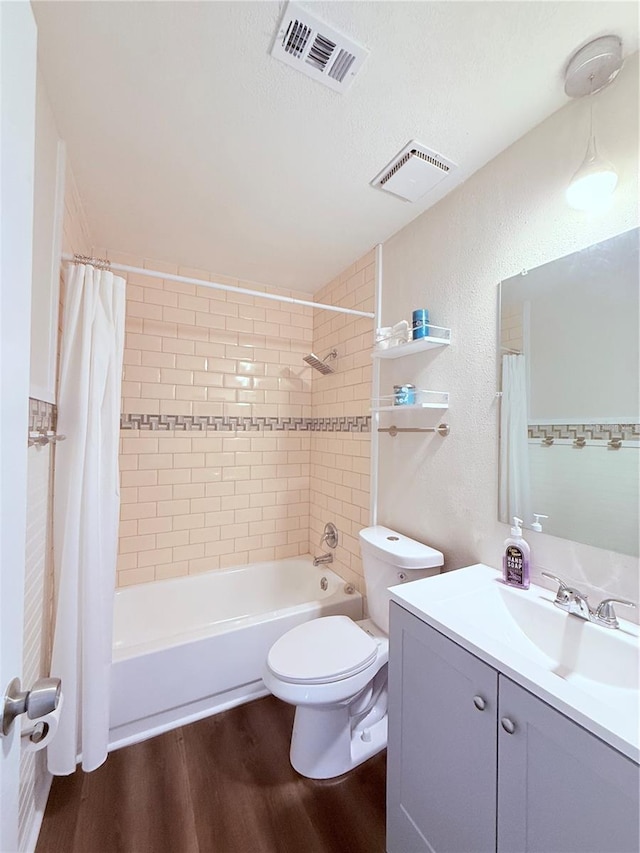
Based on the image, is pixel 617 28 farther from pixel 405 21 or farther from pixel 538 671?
pixel 538 671

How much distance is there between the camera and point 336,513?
2359 millimetres

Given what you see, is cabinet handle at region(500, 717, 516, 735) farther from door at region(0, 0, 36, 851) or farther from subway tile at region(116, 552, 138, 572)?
subway tile at region(116, 552, 138, 572)

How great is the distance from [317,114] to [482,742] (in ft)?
6.06

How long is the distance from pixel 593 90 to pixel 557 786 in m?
1.75

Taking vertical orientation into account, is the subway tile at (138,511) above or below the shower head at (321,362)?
below

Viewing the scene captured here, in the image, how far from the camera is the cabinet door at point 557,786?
589 millimetres

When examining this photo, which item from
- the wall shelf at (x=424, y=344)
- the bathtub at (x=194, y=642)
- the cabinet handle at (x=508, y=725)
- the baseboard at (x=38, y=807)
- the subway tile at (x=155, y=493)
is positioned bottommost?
the baseboard at (x=38, y=807)

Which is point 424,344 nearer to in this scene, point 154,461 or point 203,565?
point 154,461

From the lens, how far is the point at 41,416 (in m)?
1.22

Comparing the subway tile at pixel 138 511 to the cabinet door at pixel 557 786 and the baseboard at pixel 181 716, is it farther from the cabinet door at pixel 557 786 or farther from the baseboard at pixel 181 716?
the cabinet door at pixel 557 786

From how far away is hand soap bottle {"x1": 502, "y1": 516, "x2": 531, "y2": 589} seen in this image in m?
1.14

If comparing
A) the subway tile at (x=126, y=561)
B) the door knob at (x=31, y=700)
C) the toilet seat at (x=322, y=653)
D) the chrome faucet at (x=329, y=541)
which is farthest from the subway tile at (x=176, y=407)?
the door knob at (x=31, y=700)

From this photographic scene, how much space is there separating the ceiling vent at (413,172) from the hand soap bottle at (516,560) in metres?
1.36

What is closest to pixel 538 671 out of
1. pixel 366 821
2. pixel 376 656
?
pixel 376 656
